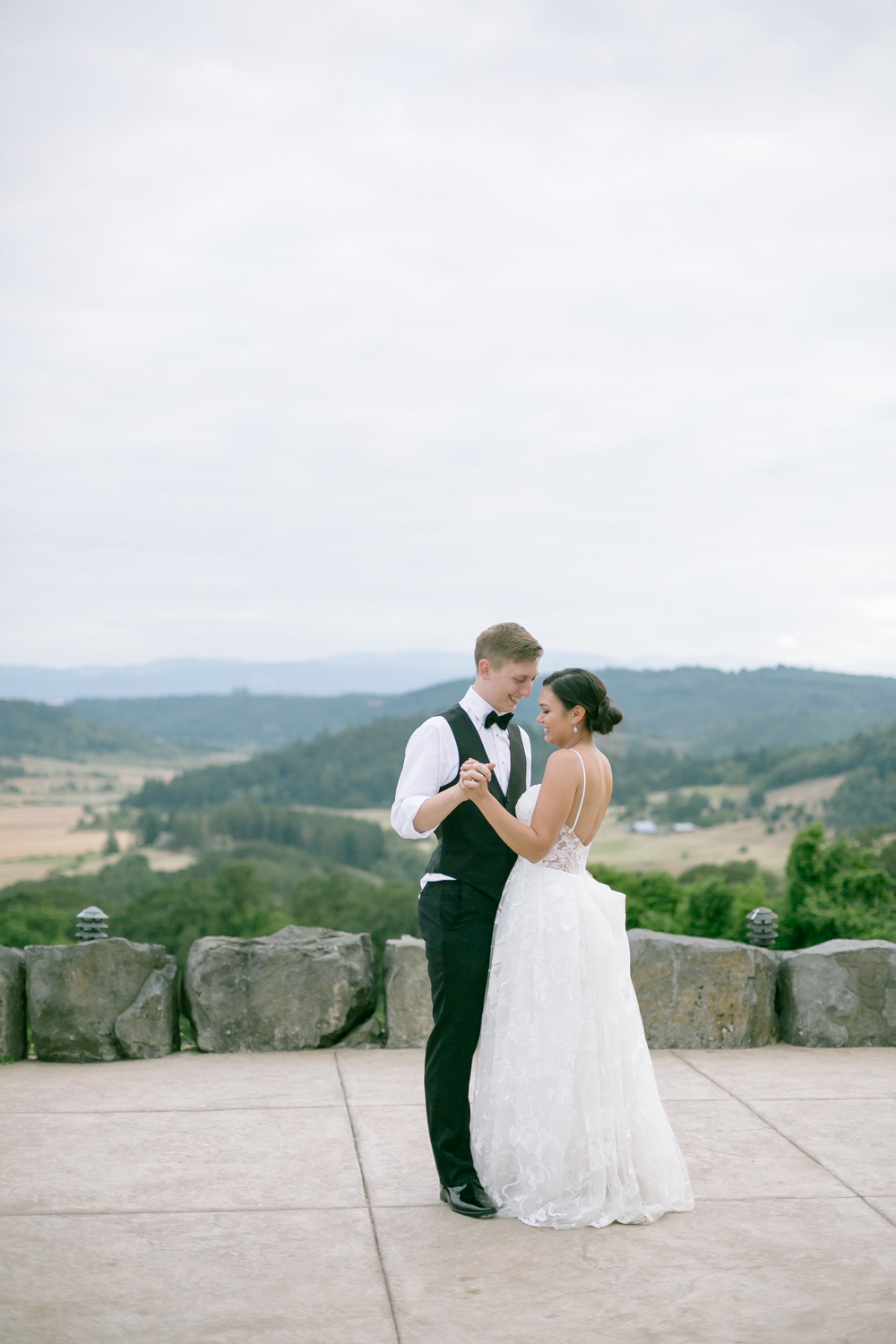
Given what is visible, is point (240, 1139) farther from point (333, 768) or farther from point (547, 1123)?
point (333, 768)

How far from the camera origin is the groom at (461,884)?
3895mm

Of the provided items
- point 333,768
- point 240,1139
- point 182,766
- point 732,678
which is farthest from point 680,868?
point 240,1139

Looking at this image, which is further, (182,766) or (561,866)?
(182,766)

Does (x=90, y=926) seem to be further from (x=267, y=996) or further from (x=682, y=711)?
(x=682, y=711)

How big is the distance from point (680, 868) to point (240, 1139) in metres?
59.3

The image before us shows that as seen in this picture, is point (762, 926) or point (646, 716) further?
point (646, 716)

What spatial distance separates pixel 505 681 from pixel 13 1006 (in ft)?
12.2

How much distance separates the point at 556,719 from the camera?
399 centimetres

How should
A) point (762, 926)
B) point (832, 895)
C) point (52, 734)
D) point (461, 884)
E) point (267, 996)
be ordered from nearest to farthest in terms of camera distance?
point (461, 884)
point (267, 996)
point (762, 926)
point (832, 895)
point (52, 734)

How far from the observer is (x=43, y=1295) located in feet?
10.7

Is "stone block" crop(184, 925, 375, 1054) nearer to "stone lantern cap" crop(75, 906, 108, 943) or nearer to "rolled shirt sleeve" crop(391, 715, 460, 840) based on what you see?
"stone lantern cap" crop(75, 906, 108, 943)

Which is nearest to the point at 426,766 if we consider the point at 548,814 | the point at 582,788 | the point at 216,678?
the point at 548,814

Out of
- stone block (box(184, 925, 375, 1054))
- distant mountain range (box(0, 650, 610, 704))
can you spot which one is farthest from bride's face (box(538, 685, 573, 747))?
distant mountain range (box(0, 650, 610, 704))

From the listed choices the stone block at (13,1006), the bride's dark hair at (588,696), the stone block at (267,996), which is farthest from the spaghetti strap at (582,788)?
the stone block at (13,1006)
